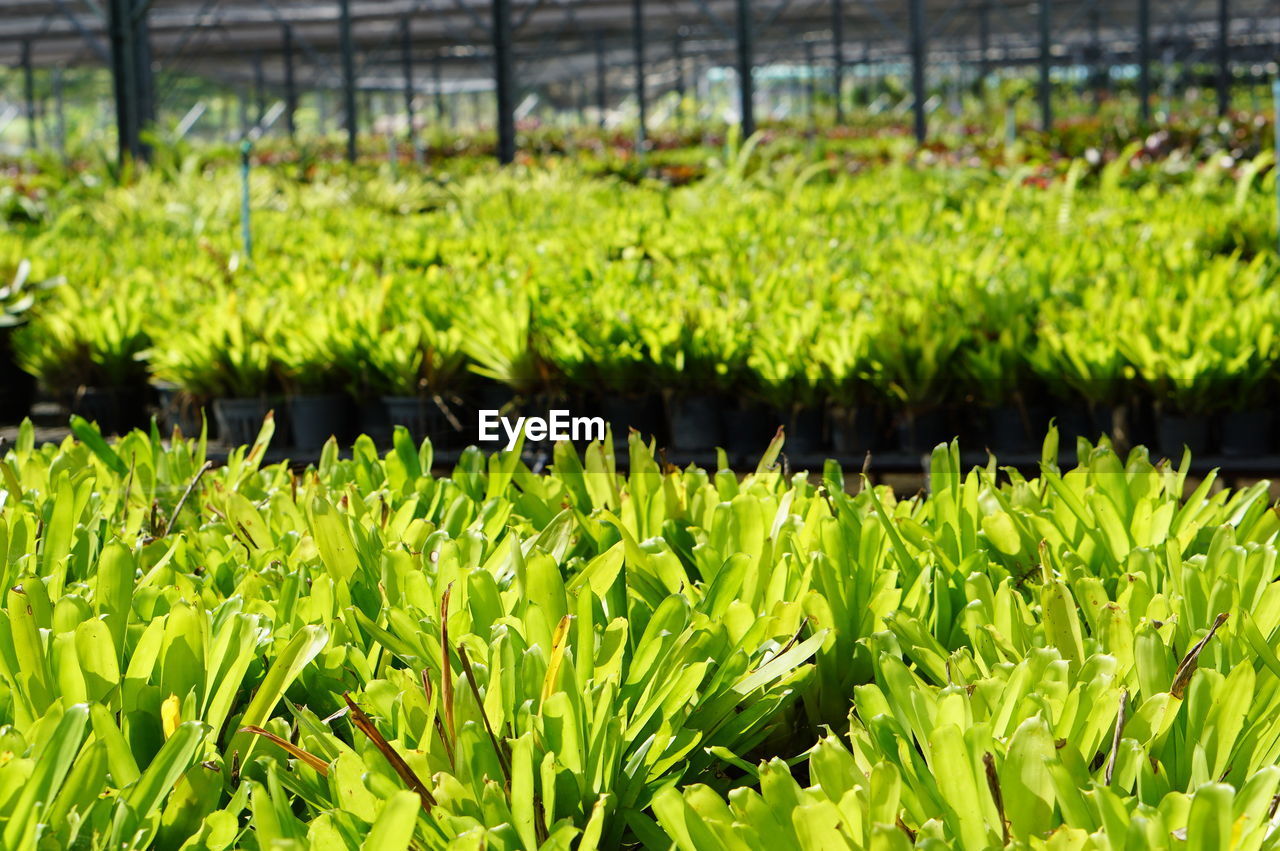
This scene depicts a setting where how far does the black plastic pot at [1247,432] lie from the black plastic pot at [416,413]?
6.78ft

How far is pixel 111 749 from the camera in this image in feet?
3.49

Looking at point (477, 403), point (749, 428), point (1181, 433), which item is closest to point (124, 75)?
point (477, 403)

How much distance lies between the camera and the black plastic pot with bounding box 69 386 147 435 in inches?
183

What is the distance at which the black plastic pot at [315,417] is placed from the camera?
13.5ft

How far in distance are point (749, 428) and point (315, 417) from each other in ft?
4.04

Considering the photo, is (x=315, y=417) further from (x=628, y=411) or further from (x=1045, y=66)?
(x=1045, y=66)

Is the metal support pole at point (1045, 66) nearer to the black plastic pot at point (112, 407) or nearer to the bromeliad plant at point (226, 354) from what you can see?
the black plastic pot at point (112, 407)

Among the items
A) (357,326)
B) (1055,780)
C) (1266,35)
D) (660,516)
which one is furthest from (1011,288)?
(1266,35)

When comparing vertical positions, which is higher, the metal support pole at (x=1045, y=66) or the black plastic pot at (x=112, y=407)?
the metal support pole at (x=1045, y=66)

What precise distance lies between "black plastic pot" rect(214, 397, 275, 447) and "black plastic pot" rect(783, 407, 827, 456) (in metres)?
Answer: 1.47

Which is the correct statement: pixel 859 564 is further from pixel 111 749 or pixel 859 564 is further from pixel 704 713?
pixel 111 749

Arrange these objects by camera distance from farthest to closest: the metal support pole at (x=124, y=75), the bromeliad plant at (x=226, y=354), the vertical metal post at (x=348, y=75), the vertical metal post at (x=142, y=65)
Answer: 1. the vertical metal post at (x=348, y=75)
2. the vertical metal post at (x=142, y=65)
3. the metal support pole at (x=124, y=75)
4. the bromeliad plant at (x=226, y=354)

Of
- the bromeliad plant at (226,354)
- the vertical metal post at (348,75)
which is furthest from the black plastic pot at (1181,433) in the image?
the vertical metal post at (348,75)

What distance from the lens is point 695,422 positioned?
3967 mm
